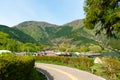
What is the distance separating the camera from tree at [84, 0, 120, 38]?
25578 mm

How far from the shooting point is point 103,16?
2667 centimetres

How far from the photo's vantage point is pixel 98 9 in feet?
87.2

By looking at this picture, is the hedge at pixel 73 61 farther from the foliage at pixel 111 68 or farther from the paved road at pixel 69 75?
the foliage at pixel 111 68

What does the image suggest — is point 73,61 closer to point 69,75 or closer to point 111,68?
point 69,75

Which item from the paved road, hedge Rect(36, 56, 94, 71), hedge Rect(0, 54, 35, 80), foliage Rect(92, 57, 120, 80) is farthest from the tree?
hedge Rect(36, 56, 94, 71)

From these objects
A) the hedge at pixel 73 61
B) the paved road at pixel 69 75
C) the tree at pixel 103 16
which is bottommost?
the paved road at pixel 69 75

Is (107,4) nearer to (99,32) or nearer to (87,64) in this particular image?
(99,32)

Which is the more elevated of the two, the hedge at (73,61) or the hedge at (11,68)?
the hedge at (73,61)

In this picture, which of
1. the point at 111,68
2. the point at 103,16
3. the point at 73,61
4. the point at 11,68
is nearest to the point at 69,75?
the point at 111,68

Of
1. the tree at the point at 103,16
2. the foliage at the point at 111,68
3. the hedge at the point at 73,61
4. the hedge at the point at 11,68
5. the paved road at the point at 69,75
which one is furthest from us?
the hedge at the point at 73,61

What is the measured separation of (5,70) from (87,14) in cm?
1523

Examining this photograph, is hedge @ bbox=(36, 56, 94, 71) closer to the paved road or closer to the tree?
the paved road

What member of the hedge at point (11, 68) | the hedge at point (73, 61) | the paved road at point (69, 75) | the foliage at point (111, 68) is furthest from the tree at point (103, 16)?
the hedge at point (73, 61)

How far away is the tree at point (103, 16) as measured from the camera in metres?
25.6
